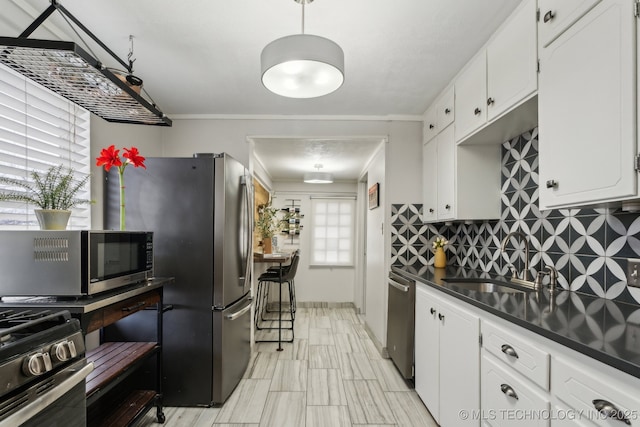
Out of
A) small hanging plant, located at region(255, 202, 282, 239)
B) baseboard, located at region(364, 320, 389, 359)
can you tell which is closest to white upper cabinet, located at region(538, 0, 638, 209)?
baseboard, located at region(364, 320, 389, 359)

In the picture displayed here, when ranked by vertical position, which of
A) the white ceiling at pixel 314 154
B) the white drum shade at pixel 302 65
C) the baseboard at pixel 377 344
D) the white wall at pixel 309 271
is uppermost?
the white ceiling at pixel 314 154

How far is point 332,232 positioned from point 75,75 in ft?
16.2

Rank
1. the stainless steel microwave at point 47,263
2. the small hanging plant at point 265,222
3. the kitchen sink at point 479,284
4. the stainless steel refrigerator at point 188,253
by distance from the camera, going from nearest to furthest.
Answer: the stainless steel microwave at point 47,263 < the kitchen sink at point 479,284 < the stainless steel refrigerator at point 188,253 < the small hanging plant at point 265,222

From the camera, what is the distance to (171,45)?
2105 mm

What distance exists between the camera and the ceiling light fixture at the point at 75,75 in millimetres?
1247

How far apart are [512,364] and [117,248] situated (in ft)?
6.20

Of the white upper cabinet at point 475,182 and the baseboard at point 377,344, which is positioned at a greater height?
the white upper cabinet at point 475,182

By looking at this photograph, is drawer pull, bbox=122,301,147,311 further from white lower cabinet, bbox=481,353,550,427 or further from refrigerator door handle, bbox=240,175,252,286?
white lower cabinet, bbox=481,353,550,427

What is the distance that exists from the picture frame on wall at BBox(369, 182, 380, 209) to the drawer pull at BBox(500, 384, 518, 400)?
2.57 m

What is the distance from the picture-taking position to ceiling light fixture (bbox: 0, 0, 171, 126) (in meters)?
1.25

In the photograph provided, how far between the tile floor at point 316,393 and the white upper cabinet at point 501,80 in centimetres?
199

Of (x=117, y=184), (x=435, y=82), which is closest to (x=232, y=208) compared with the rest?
(x=117, y=184)

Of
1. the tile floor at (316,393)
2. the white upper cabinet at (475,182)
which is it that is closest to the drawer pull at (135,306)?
the tile floor at (316,393)

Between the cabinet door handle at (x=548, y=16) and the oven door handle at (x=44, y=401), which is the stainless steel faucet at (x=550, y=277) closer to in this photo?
the cabinet door handle at (x=548, y=16)
